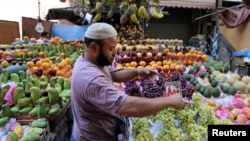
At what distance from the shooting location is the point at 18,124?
1.88 metres

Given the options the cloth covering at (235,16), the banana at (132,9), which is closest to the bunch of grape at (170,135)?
the banana at (132,9)

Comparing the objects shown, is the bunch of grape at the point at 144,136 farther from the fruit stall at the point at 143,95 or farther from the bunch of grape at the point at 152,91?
the bunch of grape at the point at 152,91

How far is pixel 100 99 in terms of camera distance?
1223 millimetres

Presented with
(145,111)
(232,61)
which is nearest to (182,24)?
(232,61)

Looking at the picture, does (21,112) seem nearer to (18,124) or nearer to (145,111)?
(18,124)

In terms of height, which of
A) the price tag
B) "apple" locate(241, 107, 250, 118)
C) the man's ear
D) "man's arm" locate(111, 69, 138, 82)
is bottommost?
"apple" locate(241, 107, 250, 118)

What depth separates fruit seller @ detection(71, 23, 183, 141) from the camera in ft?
3.91

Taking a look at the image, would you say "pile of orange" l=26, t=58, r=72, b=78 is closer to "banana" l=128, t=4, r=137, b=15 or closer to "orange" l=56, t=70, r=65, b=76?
"orange" l=56, t=70, r=65, b=76

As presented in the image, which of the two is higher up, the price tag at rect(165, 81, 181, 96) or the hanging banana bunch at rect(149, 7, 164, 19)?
the hanging banana bunch at rect(149, 7, 164, 19)

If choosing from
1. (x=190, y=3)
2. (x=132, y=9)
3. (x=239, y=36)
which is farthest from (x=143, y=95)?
(x=190, y=3)

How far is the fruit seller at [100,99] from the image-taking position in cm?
119

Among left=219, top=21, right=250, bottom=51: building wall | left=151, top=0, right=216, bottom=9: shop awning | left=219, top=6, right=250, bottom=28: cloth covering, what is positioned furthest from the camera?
left=151, top=0, right=216, bottom=9: shop awning

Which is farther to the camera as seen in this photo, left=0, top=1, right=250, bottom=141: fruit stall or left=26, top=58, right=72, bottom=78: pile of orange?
left=26, top=58, right=72, bottom=78: pile of orange

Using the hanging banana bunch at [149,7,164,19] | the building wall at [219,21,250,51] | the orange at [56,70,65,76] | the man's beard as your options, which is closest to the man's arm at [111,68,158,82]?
the man's beard
